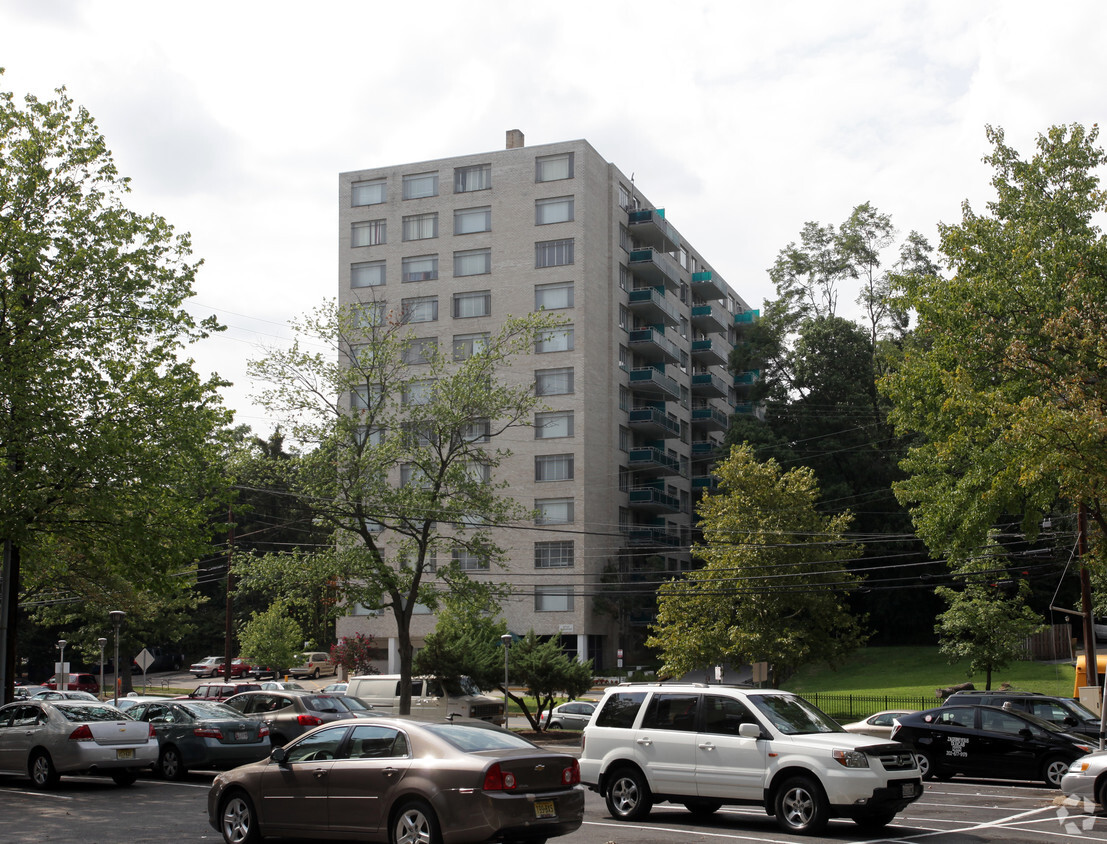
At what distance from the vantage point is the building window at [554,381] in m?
68.1

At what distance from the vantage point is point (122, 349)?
2620 centimetres

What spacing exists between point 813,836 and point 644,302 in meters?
62.4

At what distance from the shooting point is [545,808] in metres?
10.7

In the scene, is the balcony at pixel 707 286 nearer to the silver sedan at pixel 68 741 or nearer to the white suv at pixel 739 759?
the silver sedan at pixel 68 741

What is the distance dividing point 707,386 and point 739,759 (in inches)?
2847

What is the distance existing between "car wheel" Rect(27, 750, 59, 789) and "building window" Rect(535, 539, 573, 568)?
48629 mm

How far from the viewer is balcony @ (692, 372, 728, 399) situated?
85250 mm

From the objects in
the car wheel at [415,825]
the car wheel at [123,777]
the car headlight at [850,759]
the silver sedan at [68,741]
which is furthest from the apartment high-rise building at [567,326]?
the car wheel at [415,825]

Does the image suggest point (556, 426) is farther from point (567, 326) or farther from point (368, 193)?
point (368, 193)

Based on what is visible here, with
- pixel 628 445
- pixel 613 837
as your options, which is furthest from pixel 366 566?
pixel 628 445

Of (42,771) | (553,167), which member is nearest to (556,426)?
(553,167)

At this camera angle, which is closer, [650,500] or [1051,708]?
[1051,708]

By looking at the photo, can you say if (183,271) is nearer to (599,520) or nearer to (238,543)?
(599,520)

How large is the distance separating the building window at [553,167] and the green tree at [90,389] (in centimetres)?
4512
